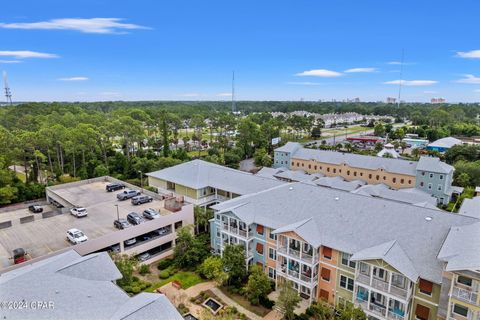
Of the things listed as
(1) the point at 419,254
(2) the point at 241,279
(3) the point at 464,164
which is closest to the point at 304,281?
(2) the point at 241,279

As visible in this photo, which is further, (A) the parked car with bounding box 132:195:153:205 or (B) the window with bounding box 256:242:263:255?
(A) the parked car with bounding box 132:195:153:205

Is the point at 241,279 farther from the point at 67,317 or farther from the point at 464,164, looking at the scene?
the point at 464,164

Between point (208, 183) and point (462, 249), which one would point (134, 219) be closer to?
point (208, 183)

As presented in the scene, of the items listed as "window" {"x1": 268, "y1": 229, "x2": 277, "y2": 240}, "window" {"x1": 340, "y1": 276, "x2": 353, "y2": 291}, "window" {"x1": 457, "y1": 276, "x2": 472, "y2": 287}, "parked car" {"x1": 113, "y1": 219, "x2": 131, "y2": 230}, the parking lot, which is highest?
"window" {"x1": 457, "y1": 276, "x2": 472, "y2": 287}

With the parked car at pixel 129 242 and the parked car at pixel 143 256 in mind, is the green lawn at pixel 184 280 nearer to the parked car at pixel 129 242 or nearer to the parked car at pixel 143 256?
the parked car at pixel 143 256

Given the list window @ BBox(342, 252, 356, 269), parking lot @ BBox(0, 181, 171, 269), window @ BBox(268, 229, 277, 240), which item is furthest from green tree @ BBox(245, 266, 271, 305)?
parking lot @ BBox(0, 181, 171, 269)

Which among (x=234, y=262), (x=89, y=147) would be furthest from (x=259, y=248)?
(x=89, y=147)

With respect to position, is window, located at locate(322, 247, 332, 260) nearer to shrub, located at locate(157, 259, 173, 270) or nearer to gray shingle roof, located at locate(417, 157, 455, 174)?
shrub, located at locate(157, 259, 173, 270)
